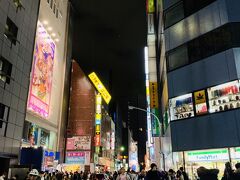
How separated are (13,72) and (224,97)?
63.6ft

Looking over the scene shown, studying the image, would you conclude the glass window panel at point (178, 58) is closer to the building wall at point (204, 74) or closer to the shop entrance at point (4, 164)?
the building wall at point (204, 74)

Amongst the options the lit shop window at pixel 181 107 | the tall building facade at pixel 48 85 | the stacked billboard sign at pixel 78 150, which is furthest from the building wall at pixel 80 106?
the lit shop window at pixel 181 107

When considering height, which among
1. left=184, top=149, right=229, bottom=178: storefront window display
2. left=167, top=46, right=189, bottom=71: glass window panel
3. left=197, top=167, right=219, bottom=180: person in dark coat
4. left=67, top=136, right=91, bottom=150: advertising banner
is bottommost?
left=197, top=167, right=219, bottom=180: person in dark coat

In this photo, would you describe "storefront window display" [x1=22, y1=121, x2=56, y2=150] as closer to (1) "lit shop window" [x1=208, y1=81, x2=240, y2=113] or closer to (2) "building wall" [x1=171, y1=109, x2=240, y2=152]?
(2) "building wall" [x1=171, y1=109, x2=240, y2=152]

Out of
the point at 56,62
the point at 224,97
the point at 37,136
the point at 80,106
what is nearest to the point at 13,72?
the point at 37,136

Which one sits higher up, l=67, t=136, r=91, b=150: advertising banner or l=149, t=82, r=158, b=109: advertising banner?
l=149, t=82, r=158, b=109: advertising banner

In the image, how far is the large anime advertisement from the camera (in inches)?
1475

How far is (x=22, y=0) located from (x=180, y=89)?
18.9 meters

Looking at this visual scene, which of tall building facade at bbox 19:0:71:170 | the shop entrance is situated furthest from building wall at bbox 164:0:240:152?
tall building facade at bbox 19:0:71:170

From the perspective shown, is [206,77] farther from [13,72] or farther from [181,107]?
[13,72]

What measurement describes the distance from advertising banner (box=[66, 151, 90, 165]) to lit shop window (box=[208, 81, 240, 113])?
123 feet

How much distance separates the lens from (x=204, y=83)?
21703mm

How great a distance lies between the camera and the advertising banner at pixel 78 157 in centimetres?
5334

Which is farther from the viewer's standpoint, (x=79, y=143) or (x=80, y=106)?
(x=80, y=106)
